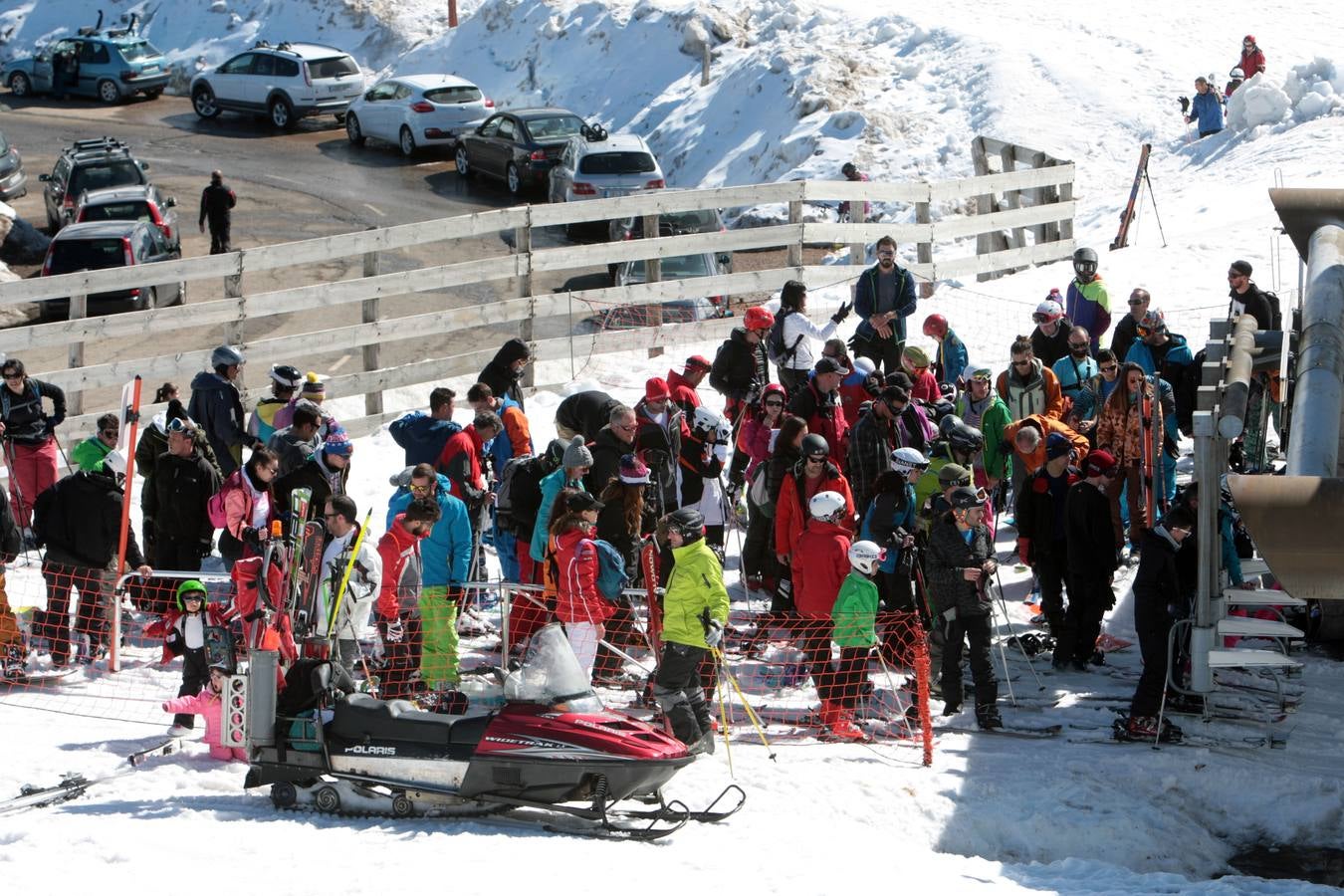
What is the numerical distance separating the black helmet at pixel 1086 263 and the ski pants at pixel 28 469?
846 cm

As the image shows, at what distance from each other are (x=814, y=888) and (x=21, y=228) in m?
22.3

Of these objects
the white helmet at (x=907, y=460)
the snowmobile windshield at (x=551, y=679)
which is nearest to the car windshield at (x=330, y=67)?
the white helmet at (x=907, y=460)

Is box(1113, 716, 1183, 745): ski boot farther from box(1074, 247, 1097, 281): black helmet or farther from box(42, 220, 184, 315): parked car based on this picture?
box(42, 220, 184, 315): parked car

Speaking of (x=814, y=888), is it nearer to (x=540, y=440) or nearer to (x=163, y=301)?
(x=540, y=440)

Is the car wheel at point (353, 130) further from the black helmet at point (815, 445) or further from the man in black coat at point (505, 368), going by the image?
the black helmet at point (815, 445)

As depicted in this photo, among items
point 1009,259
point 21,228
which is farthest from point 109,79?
point 1009,259

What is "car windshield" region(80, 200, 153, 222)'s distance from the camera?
996 inches

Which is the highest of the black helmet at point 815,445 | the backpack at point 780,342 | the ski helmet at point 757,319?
the ski helmet at point 757,319

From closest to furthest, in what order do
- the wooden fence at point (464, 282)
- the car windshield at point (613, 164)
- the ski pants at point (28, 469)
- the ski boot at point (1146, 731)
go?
the ski boot at point (1146, 731)
the ski pants at point (28, 469)
the wooden fence at point (464, 282)
the car windshield at point (613, 164)

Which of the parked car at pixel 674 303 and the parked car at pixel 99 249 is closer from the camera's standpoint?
the parked car at pixel 674 303

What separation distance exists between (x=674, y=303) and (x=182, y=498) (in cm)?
803

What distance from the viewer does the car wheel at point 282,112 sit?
1362 inches

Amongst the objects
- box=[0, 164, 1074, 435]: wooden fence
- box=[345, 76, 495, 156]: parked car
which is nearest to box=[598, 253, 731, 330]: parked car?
box=[0, 164, 1074, 435]: wooden fence

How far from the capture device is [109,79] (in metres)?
38.0
